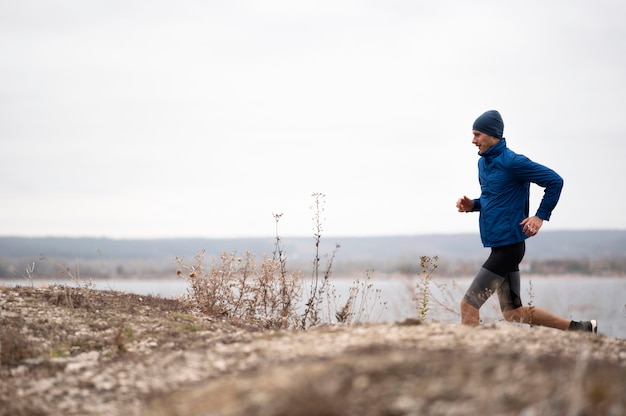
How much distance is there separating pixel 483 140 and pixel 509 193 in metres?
0.62

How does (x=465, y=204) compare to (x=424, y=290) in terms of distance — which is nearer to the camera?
(x=465, y=204)

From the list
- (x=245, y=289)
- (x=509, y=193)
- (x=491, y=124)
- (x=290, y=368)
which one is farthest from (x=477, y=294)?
(x=245, y=289)

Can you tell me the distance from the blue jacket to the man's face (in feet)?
0.21

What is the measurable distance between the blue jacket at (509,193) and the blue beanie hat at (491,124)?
0.12m

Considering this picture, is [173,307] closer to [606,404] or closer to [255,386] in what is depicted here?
[255,386]

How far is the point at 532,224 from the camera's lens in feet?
21.2

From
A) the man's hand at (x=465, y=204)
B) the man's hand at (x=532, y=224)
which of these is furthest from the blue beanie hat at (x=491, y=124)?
the man's hand at (x=532, y=224)

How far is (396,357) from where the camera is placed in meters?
3.96

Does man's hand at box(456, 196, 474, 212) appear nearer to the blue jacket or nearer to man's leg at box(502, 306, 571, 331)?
the blue jacket

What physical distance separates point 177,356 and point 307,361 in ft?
3.95

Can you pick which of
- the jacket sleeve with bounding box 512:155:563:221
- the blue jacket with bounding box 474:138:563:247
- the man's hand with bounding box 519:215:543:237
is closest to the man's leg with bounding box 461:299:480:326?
the blue jacket with bounding box 474:138:563:247

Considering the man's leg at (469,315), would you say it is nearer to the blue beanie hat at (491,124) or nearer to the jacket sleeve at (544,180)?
the jacket sleeve at (544,180)

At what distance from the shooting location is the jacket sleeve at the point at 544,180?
6574 mm

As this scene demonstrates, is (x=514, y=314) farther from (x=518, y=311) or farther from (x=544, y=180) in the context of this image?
(x=544, y=180)
